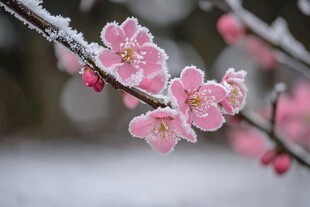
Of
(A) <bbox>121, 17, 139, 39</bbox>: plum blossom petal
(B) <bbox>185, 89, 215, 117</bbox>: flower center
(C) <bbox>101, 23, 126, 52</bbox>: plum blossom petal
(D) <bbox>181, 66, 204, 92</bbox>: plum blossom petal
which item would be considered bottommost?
(B) <bbox>185, 89, 215, 117</bbox>: flower center

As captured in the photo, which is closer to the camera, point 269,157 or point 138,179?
point 269,157

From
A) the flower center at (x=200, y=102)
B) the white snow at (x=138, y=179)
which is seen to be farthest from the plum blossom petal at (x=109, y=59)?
the white snow at (x=138, y=179)

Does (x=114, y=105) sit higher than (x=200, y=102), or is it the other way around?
(x=114, y=105)

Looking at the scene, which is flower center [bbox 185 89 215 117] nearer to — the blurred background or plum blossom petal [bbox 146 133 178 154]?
plum blossom petal [bbox 146 133 178 154]

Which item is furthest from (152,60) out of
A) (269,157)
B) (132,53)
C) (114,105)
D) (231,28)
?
(114,105)

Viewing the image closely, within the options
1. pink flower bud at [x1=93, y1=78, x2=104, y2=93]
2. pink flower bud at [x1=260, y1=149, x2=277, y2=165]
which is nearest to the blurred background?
pink flower bud at [x1=260, y1=149, x2=277, y2=165]

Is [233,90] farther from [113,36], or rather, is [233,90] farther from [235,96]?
[113,36]

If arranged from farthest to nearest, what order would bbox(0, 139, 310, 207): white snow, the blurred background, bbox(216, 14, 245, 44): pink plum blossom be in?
the blurred background < bbox(0, 139, 310, 207): white snow < bbox(216, 14, 245, 44): pink plum blossom
